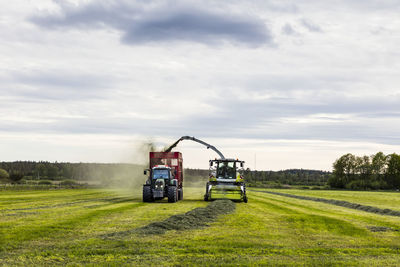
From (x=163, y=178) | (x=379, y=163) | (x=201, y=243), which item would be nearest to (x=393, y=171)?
(x=379, y=163)

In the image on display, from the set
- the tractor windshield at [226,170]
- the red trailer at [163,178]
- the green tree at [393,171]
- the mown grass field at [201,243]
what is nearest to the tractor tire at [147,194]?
the red trailer at [163,178]

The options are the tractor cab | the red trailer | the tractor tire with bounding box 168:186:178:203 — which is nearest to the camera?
the tractor tire with bounding box 168:186:178:203

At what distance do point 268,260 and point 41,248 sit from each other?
7008 mm

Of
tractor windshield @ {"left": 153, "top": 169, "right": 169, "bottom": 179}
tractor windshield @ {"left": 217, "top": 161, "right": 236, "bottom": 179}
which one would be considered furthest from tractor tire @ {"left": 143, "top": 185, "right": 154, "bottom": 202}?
tractor windshield @ {"left": 217, "top": 161, "right": 236, "bottom": 179}

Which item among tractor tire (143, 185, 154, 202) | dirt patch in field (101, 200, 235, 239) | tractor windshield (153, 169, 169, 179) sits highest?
tractor windshield (153, 169, 169, 179)

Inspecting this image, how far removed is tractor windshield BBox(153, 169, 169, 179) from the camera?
3609 cm

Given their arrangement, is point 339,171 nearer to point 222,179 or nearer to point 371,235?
point 222,179

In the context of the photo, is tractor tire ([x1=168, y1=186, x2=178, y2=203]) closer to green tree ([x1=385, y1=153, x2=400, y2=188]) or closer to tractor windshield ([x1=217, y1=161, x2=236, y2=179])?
tractor windshield ([x1=217, y1=161, x2=236, y2=179])

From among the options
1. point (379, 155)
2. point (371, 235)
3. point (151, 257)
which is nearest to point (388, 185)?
point (379, 155)

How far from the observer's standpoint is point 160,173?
36.2 meters

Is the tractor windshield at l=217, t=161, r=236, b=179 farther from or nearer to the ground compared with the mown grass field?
farther from the ground

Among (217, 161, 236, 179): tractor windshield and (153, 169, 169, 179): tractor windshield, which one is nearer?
(153, 169, 169, 179): tractor windshield

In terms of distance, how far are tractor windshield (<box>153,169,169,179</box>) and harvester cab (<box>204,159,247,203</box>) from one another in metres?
3.52

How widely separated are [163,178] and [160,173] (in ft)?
1.58
